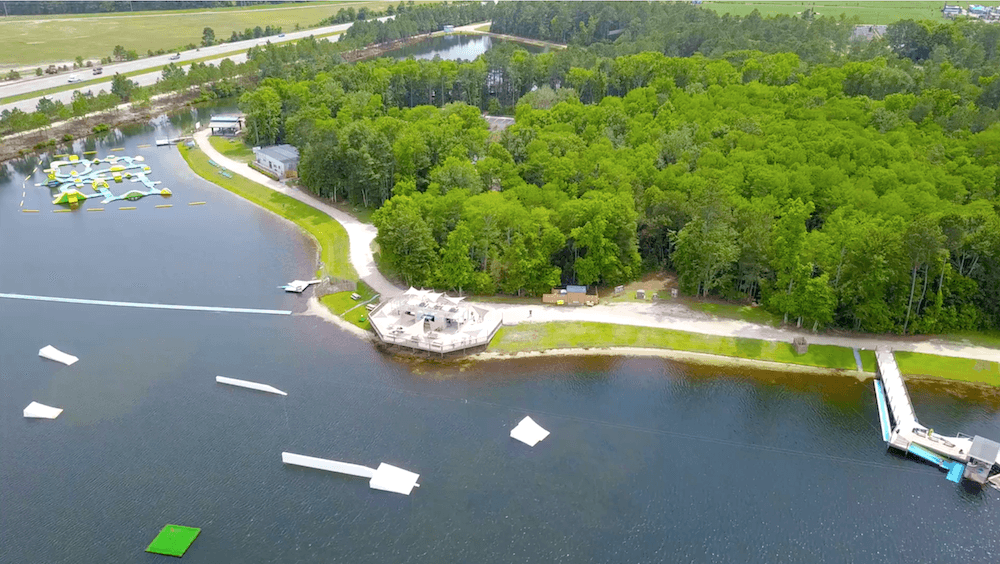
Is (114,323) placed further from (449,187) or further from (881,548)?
(881,548)

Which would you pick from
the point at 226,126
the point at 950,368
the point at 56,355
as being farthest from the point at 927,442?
the point at 226,126

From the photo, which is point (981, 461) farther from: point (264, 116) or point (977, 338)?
point (264, 116)

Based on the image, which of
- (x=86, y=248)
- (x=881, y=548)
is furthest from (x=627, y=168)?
(x=86, y=248)

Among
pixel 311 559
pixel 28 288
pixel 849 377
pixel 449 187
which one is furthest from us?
pixel 449 187

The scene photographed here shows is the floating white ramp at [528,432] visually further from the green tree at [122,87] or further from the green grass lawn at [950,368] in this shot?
the green tree at [122,87]

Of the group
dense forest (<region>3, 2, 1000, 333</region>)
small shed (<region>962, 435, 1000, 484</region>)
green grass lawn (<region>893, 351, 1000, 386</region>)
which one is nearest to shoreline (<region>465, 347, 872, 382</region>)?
green grass lawn (<region>893, 351, 1000, 386</region>)

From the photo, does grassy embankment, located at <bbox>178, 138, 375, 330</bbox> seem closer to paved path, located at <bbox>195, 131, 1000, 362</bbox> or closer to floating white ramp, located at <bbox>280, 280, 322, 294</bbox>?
floating white ramp, located at <bbox>280, 280, 322, 294</bbox>

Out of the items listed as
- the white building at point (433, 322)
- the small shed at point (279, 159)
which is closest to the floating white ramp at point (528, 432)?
the white building at point (433, 322)
